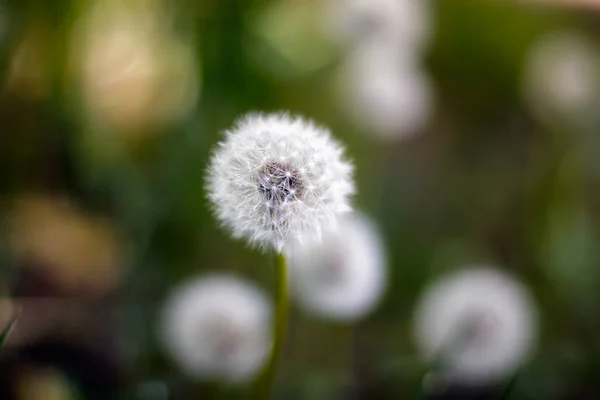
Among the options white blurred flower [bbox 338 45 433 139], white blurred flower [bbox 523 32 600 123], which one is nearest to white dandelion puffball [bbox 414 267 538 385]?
white blurred flower [bbox 338 45 433 139]

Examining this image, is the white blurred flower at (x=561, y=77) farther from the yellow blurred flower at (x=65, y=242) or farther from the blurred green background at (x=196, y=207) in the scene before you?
the yellow blurred flower at (x=65, y=242)

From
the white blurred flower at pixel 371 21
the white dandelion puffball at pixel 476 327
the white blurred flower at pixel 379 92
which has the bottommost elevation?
the white dandelion puffball at pixel 476 327

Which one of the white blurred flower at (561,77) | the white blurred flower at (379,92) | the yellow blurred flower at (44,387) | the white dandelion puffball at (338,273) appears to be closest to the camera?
the yellow blurred flower at (44,387)

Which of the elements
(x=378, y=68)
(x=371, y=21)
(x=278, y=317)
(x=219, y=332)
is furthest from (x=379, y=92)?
(x=278, y=317)

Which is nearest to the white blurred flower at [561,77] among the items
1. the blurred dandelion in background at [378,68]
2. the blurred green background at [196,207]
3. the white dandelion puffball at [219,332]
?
the blurred green background at [196,207]

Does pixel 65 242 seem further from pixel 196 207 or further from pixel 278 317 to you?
pixel 278 317

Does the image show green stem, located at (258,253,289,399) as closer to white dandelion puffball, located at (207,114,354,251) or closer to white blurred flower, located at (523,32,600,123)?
white dandelion puffball, located at (207,114,354,251)

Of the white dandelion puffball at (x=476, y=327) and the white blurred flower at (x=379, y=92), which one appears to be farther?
the white blurred flower at (x=379, y=92)
